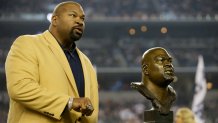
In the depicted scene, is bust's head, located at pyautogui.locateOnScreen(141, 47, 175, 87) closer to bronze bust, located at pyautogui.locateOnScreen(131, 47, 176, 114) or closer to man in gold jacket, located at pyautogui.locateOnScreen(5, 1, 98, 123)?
bronze bust, located at pyautogui.locateOnScreen(131, 47, 176, 114)

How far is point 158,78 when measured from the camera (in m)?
3.68

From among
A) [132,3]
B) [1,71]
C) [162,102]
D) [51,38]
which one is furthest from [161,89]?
[132,3]

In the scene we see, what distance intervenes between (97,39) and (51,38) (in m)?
19.4

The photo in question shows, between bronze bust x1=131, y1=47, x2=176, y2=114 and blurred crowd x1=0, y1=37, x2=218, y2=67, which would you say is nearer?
bronze bust x1=131, y1=47, x2=176, y2=114

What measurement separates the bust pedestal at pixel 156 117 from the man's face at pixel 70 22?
0.94 meters

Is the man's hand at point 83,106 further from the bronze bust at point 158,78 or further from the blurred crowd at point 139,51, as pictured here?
the blurred crowd at point 139,51

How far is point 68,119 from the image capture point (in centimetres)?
286

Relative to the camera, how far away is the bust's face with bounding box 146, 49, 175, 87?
363 cm

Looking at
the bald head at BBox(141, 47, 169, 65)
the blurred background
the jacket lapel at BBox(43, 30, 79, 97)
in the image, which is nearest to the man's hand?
the jacket lapel at BBox(43, 30, 79, 97)

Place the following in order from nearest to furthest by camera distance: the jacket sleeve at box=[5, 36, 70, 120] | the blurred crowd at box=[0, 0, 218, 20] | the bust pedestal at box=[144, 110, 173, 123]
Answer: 1. the jacket sleeve at box=[5, 36, 70, 120]
2. the bust pedestal at box=[144, 110, 173, 123]
3. the blurred crowd at box=[0, 0, 218, 20]

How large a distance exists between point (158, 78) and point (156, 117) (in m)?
0.26

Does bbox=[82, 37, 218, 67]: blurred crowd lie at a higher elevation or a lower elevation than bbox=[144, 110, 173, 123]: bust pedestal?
higher

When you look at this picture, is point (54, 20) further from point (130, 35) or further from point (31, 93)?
point (130, 35)

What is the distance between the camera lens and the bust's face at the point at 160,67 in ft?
11.9
